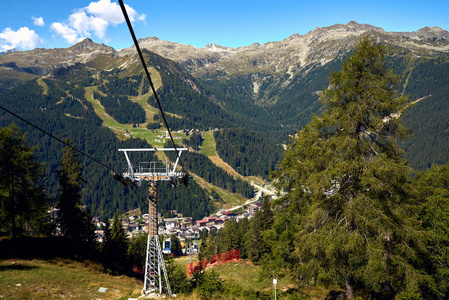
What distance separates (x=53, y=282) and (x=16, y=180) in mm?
14226

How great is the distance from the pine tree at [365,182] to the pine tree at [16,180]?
3050cm

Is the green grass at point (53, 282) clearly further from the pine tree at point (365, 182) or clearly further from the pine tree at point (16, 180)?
the pine tree at point (365, 182)

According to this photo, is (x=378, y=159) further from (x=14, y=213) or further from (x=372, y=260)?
(x=14, y=213)

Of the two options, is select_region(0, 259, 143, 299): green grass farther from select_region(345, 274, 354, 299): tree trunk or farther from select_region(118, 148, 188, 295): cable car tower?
select_region(345, 274, 354, 299): tree trunk

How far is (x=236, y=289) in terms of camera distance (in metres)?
16.9

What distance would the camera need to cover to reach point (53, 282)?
864 inches

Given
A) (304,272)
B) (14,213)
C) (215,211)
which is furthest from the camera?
(215,211)

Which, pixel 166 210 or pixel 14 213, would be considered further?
pixel 166 210

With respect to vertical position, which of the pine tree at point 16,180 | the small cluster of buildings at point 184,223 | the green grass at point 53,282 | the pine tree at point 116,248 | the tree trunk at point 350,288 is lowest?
the small cluster of buildings at point 184,223

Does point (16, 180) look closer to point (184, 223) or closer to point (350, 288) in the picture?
point (350, 288)

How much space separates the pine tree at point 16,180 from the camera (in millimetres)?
29297

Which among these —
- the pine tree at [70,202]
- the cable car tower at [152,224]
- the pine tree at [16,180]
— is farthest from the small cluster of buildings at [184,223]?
the cable car tower at [152,224]

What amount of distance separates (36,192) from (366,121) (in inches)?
1368

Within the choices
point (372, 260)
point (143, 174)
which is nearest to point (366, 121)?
point (372, 260)
